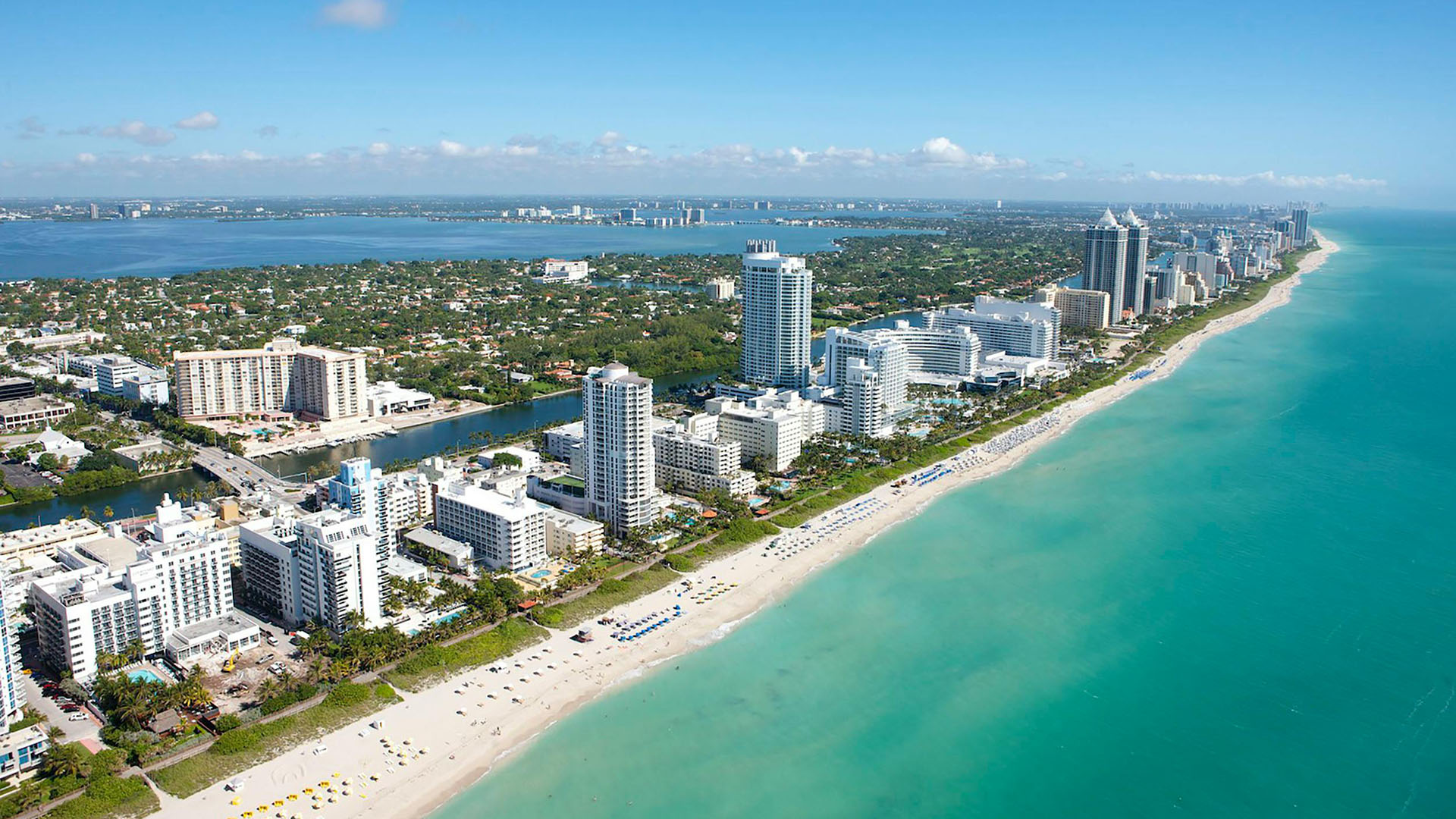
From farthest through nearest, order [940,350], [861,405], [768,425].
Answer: [940,350] → [861,405] → [768,425]

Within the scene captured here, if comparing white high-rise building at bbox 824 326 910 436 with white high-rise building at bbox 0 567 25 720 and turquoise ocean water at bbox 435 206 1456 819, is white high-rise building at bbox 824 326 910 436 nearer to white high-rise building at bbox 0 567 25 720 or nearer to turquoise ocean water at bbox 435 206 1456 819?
turquoise ocean water at bbox 435 206 1456 819

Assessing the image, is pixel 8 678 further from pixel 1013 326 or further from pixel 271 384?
pixel 1013 326

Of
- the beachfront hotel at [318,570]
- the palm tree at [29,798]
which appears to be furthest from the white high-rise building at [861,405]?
the palm tree at [29,798]

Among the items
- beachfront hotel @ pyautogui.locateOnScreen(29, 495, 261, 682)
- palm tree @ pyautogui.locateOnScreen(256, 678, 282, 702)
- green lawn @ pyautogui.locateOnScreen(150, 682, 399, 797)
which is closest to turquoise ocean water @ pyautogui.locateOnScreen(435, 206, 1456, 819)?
green lawn @ pyautogui.locateOnScreen(150, 682, 399, 797)

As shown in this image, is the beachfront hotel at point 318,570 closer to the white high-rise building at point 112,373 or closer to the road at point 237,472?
the road at point 237,472

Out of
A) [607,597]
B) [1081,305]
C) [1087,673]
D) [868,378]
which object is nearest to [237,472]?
[607,597]

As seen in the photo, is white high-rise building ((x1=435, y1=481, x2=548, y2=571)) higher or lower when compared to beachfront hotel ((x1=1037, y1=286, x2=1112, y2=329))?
lower
